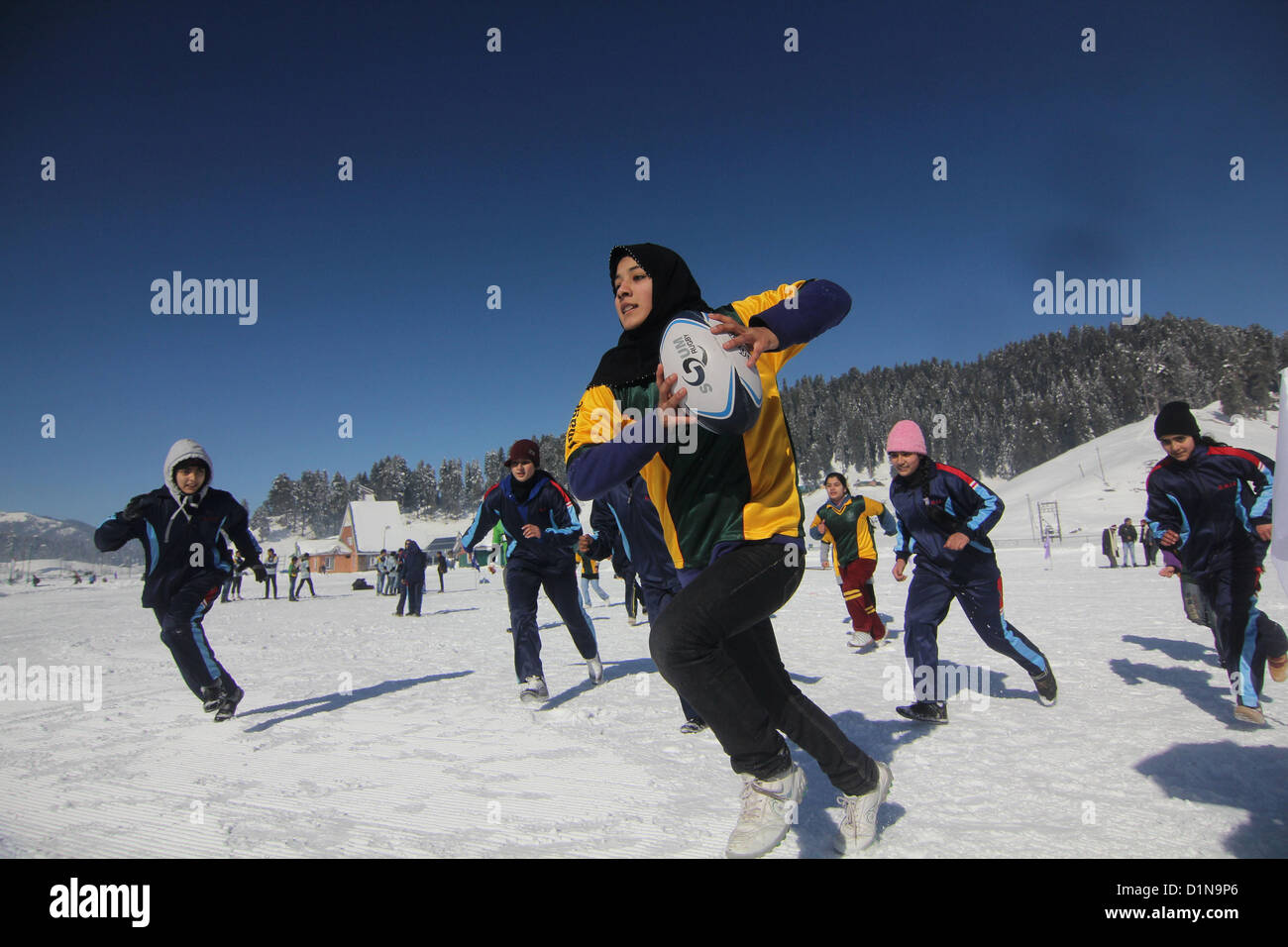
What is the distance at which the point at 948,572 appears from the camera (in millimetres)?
4793

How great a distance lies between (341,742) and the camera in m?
4.26

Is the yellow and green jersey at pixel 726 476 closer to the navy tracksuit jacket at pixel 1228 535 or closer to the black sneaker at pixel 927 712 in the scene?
the black sneaker at pixel 927 712

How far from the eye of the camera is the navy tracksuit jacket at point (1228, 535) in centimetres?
416

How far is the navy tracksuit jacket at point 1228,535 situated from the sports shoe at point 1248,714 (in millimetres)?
41

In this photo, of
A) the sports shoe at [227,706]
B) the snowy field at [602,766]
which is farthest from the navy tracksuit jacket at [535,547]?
the sports shoe at [227,706]

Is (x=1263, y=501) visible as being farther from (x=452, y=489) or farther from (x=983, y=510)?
(x=452, y=489)

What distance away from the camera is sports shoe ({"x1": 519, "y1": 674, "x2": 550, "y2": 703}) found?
206 inches

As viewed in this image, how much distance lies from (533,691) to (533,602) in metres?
0.79

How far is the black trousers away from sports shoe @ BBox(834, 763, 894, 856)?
34 mm

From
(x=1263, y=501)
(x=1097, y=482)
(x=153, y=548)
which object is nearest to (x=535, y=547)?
(x=153, y=548)

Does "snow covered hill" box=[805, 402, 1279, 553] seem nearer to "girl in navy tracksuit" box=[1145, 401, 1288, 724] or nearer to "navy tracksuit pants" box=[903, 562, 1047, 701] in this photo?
"girl in navy tracksuit" box=[1145, 401, 1288, 724]

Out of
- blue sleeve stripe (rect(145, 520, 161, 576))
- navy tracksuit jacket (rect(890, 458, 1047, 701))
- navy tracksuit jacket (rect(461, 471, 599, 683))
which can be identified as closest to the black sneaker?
navy tracksuit jacket (rect(890, 458, 1047, 701))
